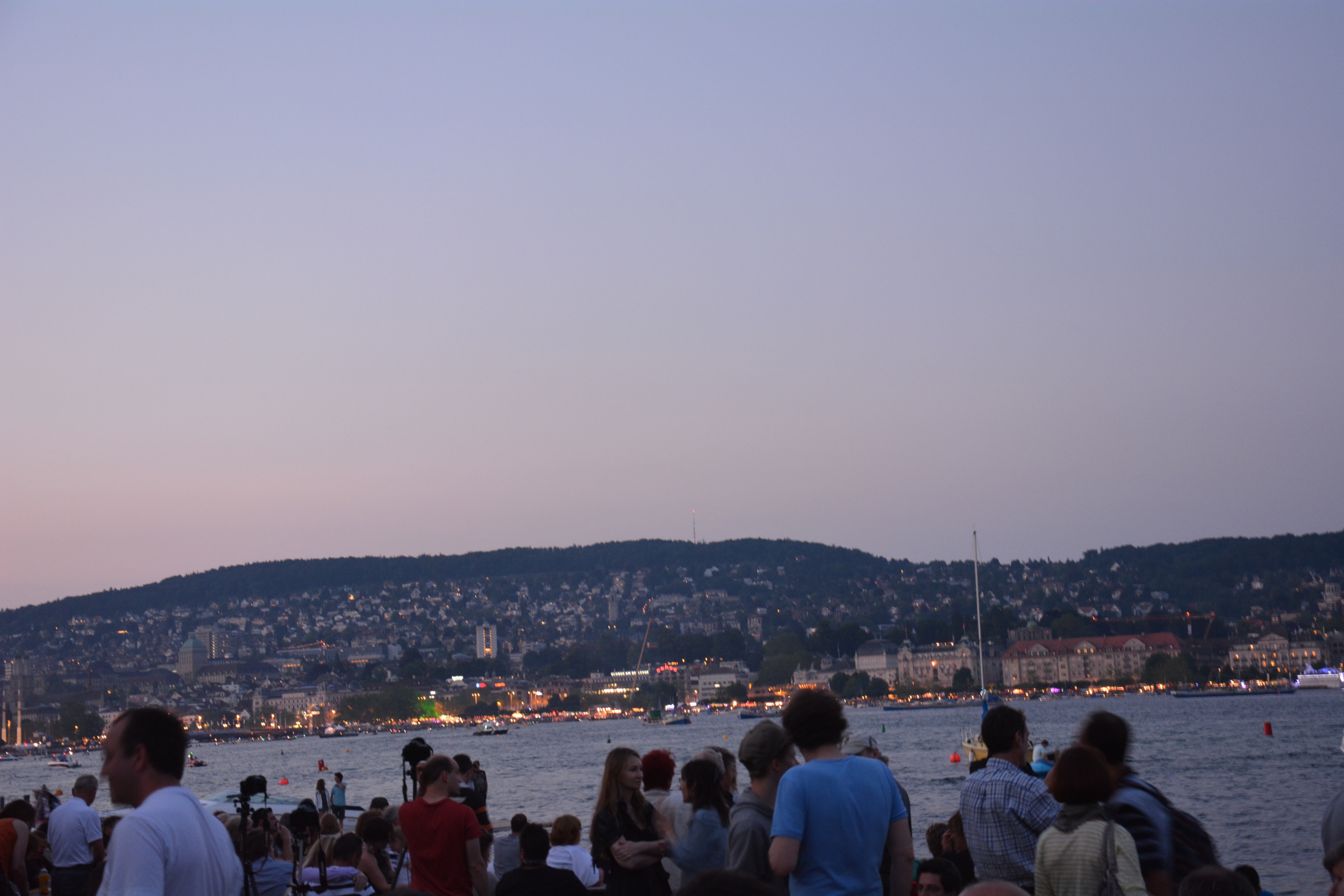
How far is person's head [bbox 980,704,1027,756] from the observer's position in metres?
4.73

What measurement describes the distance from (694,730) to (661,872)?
111253 millimetres

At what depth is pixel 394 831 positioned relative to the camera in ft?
28.5

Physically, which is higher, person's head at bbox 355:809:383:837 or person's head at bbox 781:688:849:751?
person's head at bbox 781:688:849:751

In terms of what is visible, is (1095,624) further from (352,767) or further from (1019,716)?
(1019,716)

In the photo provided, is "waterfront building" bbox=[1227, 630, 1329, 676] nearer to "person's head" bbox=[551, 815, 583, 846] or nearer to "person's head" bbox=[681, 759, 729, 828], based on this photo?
"person's head" bbox=[551, 815, 583, 846]

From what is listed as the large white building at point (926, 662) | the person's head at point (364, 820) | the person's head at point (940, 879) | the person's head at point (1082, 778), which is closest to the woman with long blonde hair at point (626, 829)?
the person's head at point (940, 879)

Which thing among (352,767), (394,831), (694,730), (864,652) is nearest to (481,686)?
(864,652)

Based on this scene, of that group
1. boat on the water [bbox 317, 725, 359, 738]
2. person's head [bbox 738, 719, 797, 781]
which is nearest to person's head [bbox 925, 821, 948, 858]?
person's head [bbox 738, 719, 797, 781]

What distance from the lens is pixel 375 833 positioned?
7539mm

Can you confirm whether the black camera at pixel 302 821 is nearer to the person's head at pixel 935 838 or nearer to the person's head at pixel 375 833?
the person's head at pixel 375 833

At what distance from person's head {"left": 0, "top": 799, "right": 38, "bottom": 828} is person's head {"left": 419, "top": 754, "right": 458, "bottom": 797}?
3388 millimetres

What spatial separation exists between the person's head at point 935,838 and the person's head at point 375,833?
120 inches

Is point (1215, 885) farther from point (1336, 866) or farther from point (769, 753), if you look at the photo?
point (769, 753)

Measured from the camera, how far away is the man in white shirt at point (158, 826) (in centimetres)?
322
